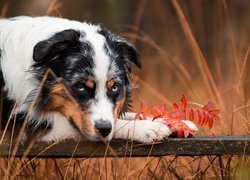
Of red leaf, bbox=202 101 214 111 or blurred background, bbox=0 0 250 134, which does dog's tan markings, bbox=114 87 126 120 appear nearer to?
red leaf, bbox=202 101 214 111

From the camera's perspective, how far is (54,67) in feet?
14.7

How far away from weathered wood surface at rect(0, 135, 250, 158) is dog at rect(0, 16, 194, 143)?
0.06 metres

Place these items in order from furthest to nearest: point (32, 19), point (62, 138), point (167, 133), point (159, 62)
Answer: point (159, 62) < point (32, 19) < point (62, 138) < point (167, 133)

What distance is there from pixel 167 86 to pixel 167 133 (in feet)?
15.8

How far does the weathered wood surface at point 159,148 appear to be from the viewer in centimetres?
403

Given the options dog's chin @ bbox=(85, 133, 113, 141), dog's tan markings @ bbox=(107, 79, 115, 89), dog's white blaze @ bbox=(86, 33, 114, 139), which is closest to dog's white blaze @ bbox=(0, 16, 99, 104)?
dog's white blaze @ bbox=(86, 33, 114, 139)

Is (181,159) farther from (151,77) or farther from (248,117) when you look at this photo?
(151,77)

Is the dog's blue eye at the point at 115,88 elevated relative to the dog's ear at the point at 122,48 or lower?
lower

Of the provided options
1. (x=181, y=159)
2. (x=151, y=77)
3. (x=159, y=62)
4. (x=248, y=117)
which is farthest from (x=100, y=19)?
(x=248, y=117)

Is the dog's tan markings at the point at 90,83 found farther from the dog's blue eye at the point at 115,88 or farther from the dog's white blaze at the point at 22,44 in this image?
the dog's white blaze at the point at 22,44

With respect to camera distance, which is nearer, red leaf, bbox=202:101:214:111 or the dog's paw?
the dog's paw

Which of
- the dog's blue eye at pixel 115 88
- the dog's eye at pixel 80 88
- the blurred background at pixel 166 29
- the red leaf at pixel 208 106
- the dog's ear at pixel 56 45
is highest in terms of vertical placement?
the blurred background at pixel 166 29

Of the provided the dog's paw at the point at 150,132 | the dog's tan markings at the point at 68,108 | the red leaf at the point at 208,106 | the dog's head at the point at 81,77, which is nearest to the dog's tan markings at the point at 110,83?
the dog's head at the point at 81,77

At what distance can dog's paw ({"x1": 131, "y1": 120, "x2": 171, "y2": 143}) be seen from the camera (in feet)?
13.1
